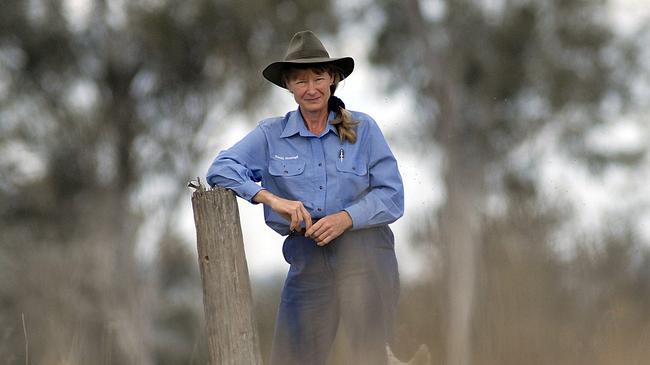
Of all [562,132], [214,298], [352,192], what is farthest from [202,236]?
[562,132]

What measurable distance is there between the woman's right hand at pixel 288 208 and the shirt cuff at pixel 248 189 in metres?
0.01

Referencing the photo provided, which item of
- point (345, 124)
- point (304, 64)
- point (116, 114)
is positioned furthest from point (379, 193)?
point (116, 114)

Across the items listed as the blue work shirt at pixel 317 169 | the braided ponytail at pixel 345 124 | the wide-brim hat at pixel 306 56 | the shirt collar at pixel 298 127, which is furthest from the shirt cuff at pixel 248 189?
the wide-brim hat at pixel 306 56

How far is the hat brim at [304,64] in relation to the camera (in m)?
3.91

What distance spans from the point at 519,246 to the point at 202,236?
3.93 m

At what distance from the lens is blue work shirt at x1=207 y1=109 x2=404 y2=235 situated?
386 cm

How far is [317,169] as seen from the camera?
3.88 meters

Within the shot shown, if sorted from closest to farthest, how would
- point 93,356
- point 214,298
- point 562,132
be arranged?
1. point 214,298
2. point 93,356
3. point 562,132

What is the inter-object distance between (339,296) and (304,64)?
0.75m

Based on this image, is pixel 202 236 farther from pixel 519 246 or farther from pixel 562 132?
pixel 562 132

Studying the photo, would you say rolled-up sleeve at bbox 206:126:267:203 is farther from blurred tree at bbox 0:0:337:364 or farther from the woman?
blurred tree at bbox 0:0:337:364

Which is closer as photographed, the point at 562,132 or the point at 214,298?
the point at 214,298

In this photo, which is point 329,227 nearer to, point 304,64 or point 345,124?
point 345,124

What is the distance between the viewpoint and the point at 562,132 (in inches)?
663
